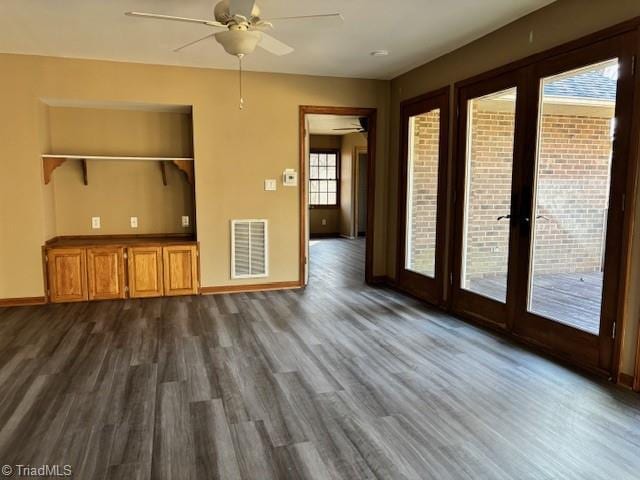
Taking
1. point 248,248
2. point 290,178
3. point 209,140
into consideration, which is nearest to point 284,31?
point 209,140

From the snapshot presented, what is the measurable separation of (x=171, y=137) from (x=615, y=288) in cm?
484

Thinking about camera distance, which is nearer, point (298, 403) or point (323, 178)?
point (298, 403)

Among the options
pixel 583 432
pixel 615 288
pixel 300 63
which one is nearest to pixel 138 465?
pixel 583 432

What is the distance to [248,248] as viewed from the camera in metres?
5.51

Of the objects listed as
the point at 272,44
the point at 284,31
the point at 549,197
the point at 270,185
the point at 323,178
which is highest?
the point at 284,31

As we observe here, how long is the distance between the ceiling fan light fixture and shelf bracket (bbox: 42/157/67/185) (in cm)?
295

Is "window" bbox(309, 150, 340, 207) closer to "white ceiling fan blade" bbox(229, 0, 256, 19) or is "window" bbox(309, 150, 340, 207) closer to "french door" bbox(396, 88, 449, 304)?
"french door" bbox(396, 88, 449, 304)

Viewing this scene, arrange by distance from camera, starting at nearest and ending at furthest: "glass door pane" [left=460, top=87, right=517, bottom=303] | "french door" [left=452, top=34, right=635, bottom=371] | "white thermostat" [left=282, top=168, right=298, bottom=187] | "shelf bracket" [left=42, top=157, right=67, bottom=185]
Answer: "french door" [left=452, top=34, right=635, bottom=371] → "glass door pane" [left=460, top=87, right=517, bottom=303] → "shelf bracket" [left=42, top=157, right=67, bottom=185] → "white thermostat" [left=282, top=168, right=298, bottom=187]

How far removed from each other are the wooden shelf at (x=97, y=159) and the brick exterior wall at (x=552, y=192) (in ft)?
10.4

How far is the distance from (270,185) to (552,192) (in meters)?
3.17

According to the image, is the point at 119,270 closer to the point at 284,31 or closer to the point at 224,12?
the point at 284,31

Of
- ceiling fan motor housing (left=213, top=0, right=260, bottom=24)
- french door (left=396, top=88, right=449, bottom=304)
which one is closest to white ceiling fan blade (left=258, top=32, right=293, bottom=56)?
ceiling fan motor housing (left=213, top=0, right=260, bottom=24)

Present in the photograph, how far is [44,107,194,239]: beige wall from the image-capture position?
5242mm

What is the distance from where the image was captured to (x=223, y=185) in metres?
5.34
